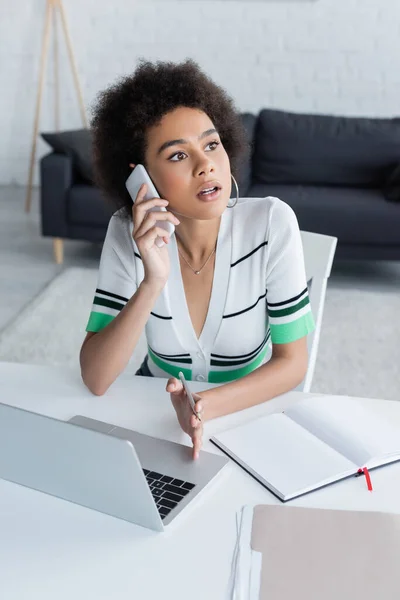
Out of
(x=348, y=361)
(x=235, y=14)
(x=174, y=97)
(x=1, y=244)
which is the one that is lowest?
(x=1, y=244)

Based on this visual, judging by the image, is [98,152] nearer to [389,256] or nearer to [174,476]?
[174,476]

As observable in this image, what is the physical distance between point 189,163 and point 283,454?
0.58 m

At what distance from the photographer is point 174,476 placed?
1.02 meters

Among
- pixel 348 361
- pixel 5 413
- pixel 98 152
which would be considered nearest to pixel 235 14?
pixel 348 361

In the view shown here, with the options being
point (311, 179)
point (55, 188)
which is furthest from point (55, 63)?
point (311, 179)

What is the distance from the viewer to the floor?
3.58 meters

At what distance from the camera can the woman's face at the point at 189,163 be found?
135 centimetres

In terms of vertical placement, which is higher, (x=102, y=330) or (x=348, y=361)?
(x=102, y=330)

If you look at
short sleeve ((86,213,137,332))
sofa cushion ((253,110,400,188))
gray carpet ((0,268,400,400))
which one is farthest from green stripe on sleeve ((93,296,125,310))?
sofa cushion ((253,110,400,188))

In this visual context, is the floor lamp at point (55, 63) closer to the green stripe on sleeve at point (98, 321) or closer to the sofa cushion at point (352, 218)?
the sofa cushion at point (352, 218)

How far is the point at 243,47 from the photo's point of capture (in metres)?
4.98

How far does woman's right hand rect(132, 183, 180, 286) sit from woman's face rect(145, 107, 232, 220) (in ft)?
0.15

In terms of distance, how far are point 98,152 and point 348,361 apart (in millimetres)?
1654

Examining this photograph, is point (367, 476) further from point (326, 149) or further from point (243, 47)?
point (243, 47)
